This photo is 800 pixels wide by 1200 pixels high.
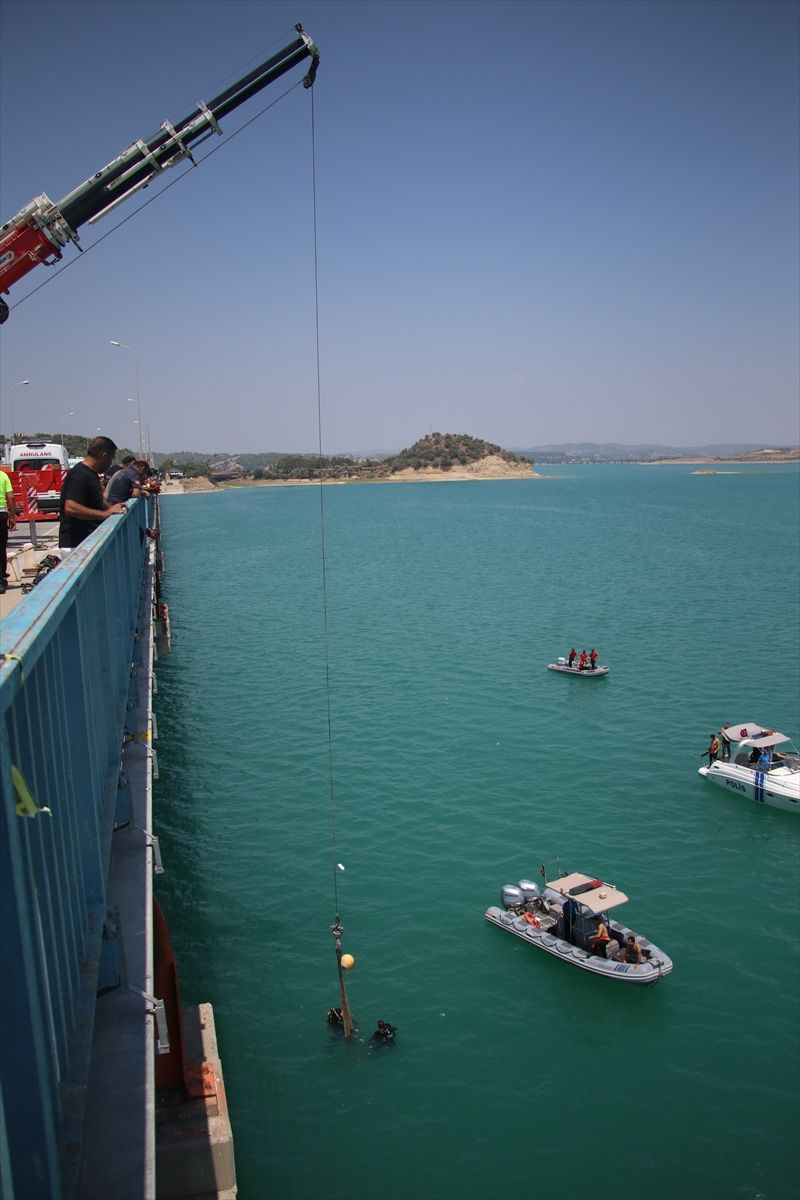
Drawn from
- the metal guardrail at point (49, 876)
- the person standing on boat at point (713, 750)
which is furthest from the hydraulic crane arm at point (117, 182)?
the person standing on boat at point (713, 750)

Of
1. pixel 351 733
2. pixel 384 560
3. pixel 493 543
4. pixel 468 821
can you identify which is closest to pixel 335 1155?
pixel 468 821

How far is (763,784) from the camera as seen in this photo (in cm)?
2427

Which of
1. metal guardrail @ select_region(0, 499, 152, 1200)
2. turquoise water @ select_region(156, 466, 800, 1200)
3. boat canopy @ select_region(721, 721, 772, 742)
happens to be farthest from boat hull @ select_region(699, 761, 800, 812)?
metal guardrail @ select_region(0, 499, 152, 1200)

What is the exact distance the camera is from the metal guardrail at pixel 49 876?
284 cm

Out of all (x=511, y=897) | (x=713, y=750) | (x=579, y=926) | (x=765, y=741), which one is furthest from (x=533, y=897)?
(x=765, y=741)

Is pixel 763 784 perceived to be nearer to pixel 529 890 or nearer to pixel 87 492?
pixel 529 890

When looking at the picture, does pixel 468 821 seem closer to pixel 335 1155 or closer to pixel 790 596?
pixel 335 1155

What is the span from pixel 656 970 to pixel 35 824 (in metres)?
15.4

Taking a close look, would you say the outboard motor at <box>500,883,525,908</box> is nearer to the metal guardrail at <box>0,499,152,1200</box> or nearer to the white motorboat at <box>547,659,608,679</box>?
the metal guardrail at <box>0,499,152,1200</box>

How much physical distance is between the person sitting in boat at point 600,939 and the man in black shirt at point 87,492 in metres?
12.8

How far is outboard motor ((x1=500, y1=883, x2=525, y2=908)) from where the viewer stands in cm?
1839

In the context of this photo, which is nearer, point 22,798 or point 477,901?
point 22,798

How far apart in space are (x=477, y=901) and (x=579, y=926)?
96.7 inches

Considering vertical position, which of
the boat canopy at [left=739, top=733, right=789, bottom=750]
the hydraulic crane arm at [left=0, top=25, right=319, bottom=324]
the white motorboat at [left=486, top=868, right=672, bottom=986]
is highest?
the hydraulic crane arm at [left=0, top=25, right=319, bottom=324]
